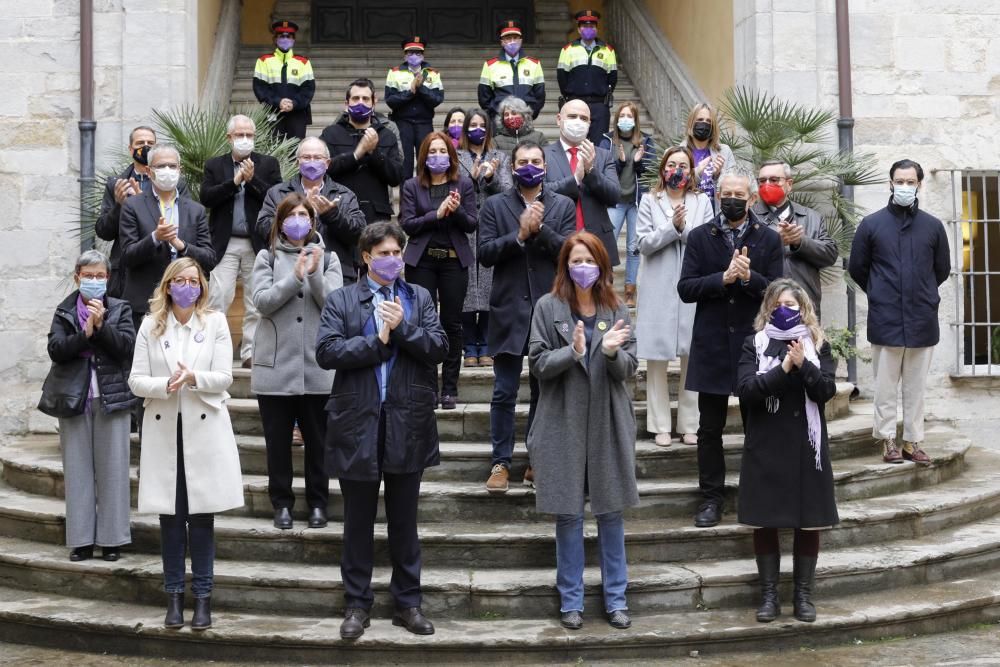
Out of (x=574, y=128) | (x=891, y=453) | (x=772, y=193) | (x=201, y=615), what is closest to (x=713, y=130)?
(x=772, y=193)

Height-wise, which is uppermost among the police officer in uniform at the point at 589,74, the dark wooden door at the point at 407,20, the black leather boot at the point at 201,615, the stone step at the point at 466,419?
the dark wooden door at the point at 407,20

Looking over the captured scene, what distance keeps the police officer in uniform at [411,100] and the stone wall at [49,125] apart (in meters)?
1.80

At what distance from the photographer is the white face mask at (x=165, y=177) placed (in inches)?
325

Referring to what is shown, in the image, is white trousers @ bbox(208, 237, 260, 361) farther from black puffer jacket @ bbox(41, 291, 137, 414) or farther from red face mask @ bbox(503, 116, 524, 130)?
red face mask @ bbox(503, 116, 524, 130)

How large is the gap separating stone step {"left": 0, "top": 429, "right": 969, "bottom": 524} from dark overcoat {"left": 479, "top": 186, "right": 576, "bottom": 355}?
0.85 metres

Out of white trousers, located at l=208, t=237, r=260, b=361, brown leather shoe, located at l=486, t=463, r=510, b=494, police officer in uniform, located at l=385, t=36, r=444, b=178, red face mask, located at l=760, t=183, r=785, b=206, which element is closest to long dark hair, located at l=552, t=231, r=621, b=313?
brown leather shoe, located at l=486, t=463, r=510, b=494

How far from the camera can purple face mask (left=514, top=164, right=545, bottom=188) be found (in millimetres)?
7719

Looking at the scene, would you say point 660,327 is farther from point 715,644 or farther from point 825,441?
point 715,644

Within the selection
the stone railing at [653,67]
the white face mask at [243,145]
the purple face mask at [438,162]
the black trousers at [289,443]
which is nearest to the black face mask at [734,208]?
the purple face mask at [438,162]

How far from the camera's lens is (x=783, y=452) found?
680 centimetres

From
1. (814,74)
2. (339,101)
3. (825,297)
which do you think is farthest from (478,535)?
(339,101)

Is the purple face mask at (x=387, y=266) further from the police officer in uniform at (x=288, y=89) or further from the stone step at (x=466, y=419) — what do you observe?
the police officer in uniform at (x=288, y=89)

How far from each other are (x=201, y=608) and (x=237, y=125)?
11.7 feet

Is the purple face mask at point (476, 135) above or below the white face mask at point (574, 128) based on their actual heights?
above
